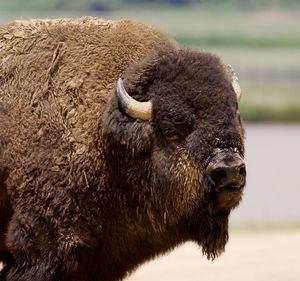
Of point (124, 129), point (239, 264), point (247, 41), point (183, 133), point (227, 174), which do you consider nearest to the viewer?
point (227, 174)

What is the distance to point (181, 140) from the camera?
8.59 m

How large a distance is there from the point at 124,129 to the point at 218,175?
0.79 m

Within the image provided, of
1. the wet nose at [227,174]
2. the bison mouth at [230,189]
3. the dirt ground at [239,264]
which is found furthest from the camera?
the dirt ground at [239,264]

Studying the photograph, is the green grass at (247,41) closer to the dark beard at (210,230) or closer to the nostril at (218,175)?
the dark beard at (210,230)

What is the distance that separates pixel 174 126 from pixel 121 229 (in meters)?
0.85

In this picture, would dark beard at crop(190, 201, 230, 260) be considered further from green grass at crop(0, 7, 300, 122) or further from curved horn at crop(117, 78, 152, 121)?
green grass at crop(0, 7, 300, 122)

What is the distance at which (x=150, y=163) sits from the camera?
8680mm

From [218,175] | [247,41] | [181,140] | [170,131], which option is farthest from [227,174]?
[247,41]

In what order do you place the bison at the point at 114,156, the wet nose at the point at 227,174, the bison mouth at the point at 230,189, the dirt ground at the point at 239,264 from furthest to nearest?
the dirt ground at the point at 239,264
the bison at the point at 114,156
the bison mouth at the point at 230,189
the wet nose at the point at 227,174

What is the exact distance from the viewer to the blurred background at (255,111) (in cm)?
1320

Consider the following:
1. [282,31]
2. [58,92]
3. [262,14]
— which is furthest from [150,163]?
[262,14]

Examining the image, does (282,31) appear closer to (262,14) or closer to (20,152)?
(262,14)

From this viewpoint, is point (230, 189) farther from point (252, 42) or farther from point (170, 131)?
point (252, 42)

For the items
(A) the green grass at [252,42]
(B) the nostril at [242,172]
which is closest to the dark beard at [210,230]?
(B) the nostril at [242,172]
